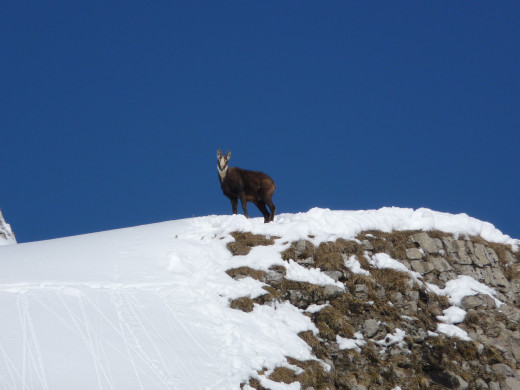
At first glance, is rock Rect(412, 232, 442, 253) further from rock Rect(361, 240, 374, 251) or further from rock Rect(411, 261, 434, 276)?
rock Rect(361, 240, 374, 251)

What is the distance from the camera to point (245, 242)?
1424 centimetres

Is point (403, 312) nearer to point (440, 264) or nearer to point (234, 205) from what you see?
point (440, 264)

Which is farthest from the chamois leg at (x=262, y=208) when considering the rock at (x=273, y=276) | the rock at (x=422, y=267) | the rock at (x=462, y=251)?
the rock at (x=462, y=251)

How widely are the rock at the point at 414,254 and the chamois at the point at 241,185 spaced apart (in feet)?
15.5

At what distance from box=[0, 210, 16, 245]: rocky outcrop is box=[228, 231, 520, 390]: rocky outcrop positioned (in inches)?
469

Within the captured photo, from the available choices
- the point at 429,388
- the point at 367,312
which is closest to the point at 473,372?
the point at 429,388

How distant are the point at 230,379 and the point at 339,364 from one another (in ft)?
8.61

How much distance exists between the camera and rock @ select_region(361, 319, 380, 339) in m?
12.1

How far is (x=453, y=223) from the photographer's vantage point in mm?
15945

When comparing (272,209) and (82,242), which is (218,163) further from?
(82,242)

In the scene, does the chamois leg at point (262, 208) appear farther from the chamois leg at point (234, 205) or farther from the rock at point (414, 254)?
the rock at point (414, 254)

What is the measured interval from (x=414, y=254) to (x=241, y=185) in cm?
594

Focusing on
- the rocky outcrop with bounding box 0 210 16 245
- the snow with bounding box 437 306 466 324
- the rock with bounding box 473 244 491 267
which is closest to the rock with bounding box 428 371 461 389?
the snow with bounding box 437 306 466 324

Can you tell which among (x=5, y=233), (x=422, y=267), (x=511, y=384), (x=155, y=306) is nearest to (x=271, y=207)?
(x=422, y=267)
